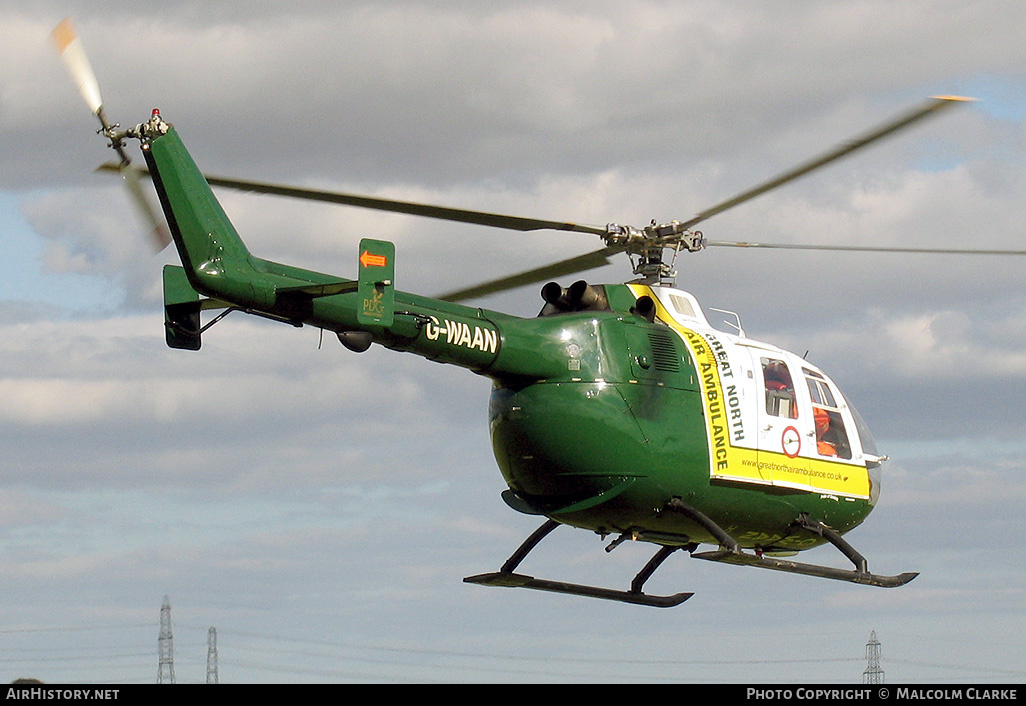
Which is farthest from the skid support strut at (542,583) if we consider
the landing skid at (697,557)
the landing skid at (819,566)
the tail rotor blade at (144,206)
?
the tail rotor blade at (144,206)

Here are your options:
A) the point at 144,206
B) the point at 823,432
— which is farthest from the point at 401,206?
the point at 823,432

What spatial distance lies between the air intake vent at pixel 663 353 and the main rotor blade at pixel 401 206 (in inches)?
103

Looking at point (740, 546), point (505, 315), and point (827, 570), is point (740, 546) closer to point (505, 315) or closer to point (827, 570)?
point (827, 570)

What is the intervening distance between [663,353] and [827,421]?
433cm

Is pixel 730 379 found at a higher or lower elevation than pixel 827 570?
higher

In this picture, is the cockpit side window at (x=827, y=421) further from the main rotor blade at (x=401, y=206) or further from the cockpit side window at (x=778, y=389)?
the main rotor blade at (x=401, y=206)

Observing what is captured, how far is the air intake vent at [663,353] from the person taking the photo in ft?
99.2

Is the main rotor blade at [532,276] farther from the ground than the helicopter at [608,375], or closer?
farther from the ground

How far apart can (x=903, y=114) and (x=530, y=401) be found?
7.74 meters

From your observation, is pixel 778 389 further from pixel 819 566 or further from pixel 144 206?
pixel 144 206

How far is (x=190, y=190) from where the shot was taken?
27406 mm

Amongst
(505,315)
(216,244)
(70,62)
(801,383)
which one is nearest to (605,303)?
(505,315)
